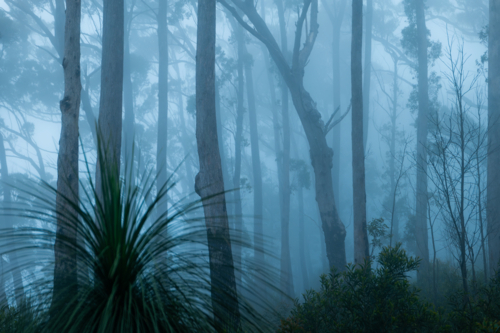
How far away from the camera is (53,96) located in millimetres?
22344

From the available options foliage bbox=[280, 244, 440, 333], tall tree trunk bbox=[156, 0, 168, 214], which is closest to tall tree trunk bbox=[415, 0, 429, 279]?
foliage bbox=[280, 244, 440, 333]

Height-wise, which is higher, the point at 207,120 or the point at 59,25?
the point at 59,25

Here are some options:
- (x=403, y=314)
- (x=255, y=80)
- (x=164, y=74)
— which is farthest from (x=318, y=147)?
(x=255, y=80)

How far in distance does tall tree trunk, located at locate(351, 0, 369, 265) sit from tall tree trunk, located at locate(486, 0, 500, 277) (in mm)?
2399

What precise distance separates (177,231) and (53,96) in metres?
23.6

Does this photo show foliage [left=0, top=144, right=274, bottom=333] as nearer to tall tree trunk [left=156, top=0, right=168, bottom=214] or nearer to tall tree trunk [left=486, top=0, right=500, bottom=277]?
tall tree trunk [left=486, top=0, right=500, bottom=277]

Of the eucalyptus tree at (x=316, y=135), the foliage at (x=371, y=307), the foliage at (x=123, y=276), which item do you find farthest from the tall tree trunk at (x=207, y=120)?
the foliage at (x=123, y=276)

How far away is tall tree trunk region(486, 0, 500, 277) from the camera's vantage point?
828 cm

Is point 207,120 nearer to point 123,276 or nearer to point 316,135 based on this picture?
point 316,135

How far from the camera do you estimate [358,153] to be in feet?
27.7

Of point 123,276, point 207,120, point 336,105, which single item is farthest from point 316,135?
point 336,105

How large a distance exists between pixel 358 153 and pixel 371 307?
16.3ft

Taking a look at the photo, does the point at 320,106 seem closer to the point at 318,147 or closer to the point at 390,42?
the point at 390,42

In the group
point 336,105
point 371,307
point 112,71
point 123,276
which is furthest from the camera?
point 336,105
